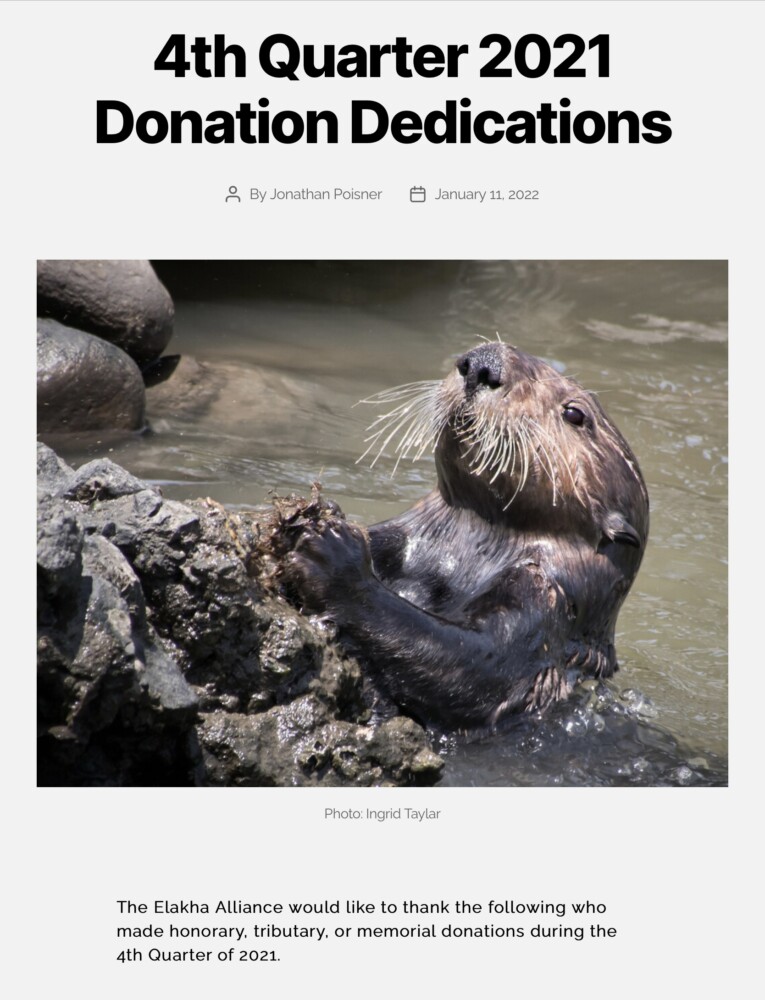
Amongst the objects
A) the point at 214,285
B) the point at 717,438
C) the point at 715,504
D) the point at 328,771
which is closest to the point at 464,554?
the point at 328,771

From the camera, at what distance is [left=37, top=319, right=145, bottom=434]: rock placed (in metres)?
7.17

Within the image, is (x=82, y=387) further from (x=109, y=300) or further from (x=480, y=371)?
(x=480, y=371)

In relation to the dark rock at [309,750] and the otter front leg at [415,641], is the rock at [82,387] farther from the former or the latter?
the dark rock at [309,750]

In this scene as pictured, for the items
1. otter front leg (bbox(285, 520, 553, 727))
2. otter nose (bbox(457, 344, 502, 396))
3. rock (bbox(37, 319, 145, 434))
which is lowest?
otter front leg (bbox(285, 520, 553, 727))

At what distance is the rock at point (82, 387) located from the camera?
23.5 ft

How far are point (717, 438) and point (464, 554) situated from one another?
14.5ft

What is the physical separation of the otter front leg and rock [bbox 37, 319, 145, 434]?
4209 mm

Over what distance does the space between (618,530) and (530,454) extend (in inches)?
17.4

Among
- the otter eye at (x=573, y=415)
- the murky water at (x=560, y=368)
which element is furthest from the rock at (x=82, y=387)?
the otter eye at (x=573, y=415)

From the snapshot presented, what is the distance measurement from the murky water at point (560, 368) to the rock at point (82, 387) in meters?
0.23

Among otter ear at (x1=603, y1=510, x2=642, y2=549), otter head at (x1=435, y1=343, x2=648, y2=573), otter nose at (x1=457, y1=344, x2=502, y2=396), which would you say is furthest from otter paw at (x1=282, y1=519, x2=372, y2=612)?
otter ear at (x1=603, y1=510, x2=642, y2=549)

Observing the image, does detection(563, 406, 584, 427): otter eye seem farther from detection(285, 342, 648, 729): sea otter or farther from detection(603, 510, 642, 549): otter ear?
detection(603, 510, 642, 549): otter ear

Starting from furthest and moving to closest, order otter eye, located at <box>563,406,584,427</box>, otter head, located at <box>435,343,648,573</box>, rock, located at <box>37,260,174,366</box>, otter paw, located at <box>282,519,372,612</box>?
1. rock, located at <box>37,260,174,366</box>
2. otter eye, located at <box>563,406,584,427</box>
3. otter head, located at <box>435,343,648,573</box>
4. otter paw, located at <box>282,519,372,612</box>

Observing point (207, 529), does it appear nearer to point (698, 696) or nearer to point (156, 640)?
point (156, 640)
